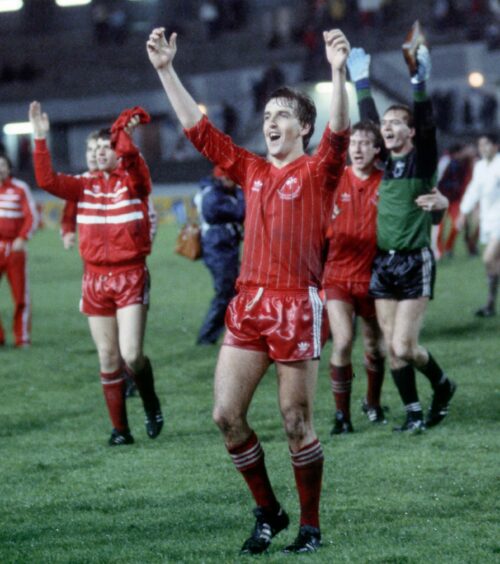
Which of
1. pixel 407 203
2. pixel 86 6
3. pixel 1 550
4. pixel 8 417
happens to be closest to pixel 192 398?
pixel 8 417

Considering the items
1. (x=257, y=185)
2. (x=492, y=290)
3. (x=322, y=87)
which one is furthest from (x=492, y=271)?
(x=322, y=87)

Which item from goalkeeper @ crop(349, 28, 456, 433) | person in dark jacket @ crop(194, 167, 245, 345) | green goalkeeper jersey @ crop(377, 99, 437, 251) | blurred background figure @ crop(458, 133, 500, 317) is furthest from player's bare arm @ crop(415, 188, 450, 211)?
blurred background figure @ crop(458, 133, 500, 317)

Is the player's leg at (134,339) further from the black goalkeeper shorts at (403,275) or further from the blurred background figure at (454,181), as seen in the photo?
the blurred background figure at (454,181)

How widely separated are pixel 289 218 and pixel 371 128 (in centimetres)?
293

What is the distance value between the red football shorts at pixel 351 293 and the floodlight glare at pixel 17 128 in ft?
130

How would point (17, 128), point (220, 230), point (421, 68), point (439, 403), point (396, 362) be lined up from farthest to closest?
point (17, 128) → point (220, 230) → point (439, 403) → point (396, 362) → point (421, 68)

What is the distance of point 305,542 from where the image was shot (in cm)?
559

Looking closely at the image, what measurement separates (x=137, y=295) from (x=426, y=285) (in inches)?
76.0

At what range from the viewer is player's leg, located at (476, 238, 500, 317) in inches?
574

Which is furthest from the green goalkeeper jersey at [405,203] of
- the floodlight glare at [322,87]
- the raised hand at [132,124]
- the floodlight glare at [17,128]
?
the floodlight glare at [17,128]

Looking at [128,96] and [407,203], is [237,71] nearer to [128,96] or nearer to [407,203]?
[128,96]

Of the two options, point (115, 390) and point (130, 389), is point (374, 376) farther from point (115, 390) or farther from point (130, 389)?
point (130, 389)

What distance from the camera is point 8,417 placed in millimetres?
9664

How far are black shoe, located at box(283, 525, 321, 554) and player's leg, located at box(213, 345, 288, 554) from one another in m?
0.12
